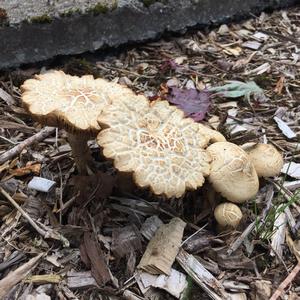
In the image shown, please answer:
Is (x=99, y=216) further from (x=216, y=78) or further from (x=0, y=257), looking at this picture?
(x=216, y=78)

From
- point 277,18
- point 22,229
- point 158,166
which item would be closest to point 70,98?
point 158,166

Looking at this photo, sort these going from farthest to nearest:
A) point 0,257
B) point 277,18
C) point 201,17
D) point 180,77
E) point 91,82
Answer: point 277,18
point 201,17
point 180,77
point 91,82
point 0,257

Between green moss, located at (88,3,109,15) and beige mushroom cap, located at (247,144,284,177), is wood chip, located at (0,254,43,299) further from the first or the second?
green moss, located at (88,3,109,15)

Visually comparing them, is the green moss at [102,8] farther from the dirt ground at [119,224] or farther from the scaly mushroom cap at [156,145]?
the scaly mushroom cap at [156,145]

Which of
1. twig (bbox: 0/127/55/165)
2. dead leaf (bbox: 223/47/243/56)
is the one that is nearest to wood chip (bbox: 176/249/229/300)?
twig (bbox: 0/127/55/165)

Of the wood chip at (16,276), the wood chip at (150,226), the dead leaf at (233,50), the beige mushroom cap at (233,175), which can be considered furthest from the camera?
the dead leaf at (233,50)

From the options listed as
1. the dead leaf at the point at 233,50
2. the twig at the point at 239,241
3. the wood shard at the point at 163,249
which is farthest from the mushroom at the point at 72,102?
the dead leaf at the point at 233,50

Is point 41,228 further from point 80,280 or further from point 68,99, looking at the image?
point 68,99

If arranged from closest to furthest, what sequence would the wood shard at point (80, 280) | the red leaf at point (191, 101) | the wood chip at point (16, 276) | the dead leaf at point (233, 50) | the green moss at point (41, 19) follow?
1. the wood chip at point (16, 276)
2. the wood shard at point (80, 280)
3. the red leaf at point (191, 101)
4. the green moss at point (41, 19)
5. the dead leaf at point (233, 50)
